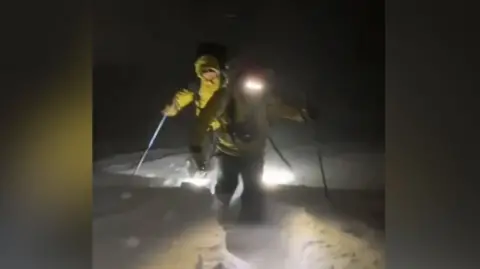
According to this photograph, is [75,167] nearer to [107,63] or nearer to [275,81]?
[107,63]

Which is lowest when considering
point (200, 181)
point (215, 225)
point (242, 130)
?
point (215, 225)

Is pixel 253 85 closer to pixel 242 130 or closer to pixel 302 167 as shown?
pixel 242 130

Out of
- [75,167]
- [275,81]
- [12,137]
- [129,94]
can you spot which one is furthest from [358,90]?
[12,137]

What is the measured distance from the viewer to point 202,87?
2.11 meters

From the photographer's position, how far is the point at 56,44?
7.13ft

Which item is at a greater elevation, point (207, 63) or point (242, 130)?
point (207, 63)

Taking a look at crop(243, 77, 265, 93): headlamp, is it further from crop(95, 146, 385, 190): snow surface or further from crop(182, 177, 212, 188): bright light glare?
crop(182, 177, 212, 188): bright light glare

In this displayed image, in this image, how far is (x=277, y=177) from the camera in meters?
2.10

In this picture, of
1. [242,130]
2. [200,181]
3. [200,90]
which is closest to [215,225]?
[200,181]

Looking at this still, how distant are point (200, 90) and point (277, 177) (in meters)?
0.36

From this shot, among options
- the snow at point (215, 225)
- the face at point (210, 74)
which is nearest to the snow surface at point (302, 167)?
the snow at point (215, 225)

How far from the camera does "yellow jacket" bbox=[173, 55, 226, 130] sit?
2.10 meters

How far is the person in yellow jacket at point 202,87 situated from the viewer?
2100mm

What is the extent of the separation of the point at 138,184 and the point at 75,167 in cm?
22
